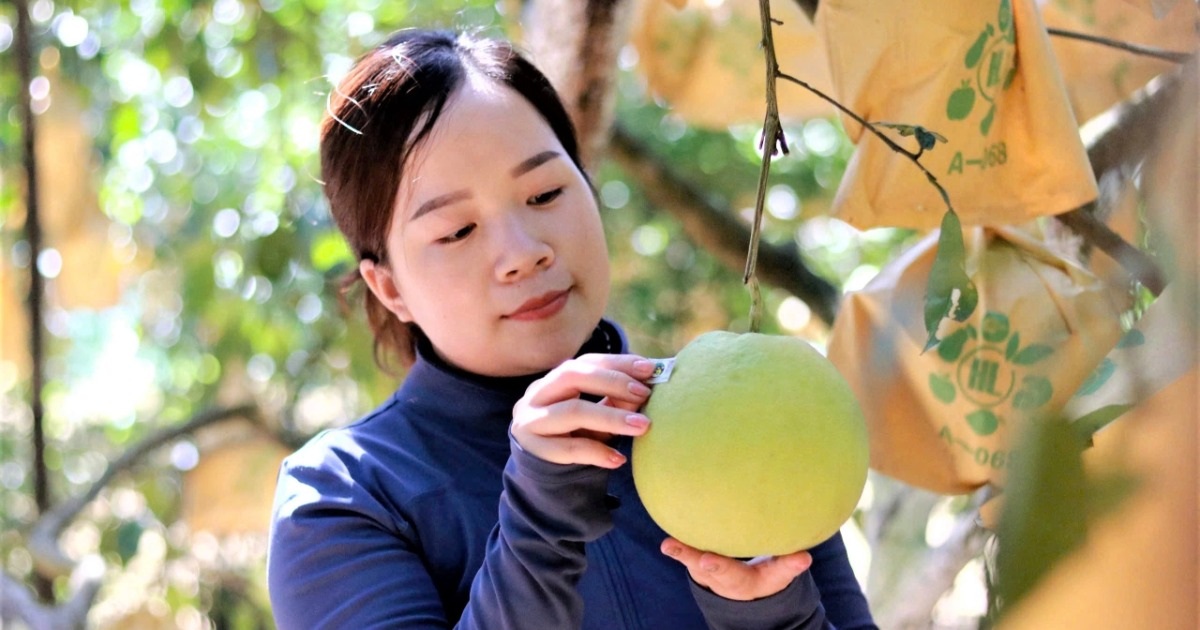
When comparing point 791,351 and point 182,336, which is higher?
point 791,351

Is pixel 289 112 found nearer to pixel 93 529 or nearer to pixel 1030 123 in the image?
pixel 93 529

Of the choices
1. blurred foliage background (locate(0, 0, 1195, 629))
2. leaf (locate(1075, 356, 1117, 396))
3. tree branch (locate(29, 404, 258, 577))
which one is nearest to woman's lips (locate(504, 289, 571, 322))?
leaf (locate(1075, 356, 1117, 396))

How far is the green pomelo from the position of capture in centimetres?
63

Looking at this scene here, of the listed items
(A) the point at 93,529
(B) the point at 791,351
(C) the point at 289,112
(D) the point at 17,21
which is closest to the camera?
(B) the point at 791,351

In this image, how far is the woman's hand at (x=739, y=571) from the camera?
695 mm

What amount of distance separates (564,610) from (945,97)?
622 millimetres

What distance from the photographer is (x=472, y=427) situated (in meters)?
0.98

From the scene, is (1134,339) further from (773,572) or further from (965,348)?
(965,348)

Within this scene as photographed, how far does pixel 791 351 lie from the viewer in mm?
669

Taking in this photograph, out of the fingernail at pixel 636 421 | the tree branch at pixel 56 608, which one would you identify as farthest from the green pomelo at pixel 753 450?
the tree branch at pixel 56 608

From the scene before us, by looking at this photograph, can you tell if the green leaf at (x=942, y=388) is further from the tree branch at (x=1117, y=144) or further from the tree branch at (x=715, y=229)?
the tree branch at (x=715, y=229)

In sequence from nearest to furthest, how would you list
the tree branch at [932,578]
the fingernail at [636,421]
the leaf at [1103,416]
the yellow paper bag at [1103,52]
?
the leaf at [1103,416] < the fingernail at [636,421] < the yellow paper bag at [1103,52] < the tree branch at [932,578]

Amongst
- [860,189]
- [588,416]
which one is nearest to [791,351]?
[588,416]

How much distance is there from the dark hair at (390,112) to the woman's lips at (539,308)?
0.16 m
